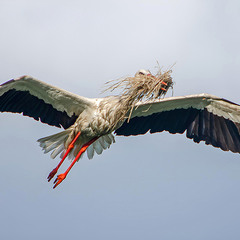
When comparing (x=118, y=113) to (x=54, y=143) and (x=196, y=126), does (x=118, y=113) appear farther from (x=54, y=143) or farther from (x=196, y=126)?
(x=196, y=126)

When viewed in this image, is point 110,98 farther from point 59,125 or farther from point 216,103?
point 216,103

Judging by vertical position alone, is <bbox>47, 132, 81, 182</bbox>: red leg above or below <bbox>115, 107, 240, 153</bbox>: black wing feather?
below

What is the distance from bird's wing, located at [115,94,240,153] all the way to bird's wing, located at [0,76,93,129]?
1.09 metres

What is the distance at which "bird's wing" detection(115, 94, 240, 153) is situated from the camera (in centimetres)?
1006

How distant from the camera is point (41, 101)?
9.58 m

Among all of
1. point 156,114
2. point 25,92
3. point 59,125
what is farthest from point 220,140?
point 25,92

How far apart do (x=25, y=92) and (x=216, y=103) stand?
315 centimetres

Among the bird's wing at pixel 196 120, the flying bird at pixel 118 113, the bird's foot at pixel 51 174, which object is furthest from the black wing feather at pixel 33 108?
the bird's wing at pixel 196 120

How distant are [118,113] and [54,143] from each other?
141 cm

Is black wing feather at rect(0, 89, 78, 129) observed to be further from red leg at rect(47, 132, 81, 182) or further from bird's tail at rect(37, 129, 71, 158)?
red leg at rect(47, 132, 81, 182)

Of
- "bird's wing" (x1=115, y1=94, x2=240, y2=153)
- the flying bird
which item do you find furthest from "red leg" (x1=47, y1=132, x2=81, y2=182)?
"bird's wing" (x1=115, y1=94, x2=240, y2=153)

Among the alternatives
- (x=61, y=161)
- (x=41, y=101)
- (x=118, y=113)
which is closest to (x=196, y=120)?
(x=118, y=113)

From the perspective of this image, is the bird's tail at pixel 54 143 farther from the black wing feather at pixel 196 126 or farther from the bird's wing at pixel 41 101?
the black wing feather at pixel 196 126

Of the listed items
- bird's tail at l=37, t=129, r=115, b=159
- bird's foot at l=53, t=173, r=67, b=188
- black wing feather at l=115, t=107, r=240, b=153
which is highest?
black wing feather at l=115, t=107, r=240, b=153
